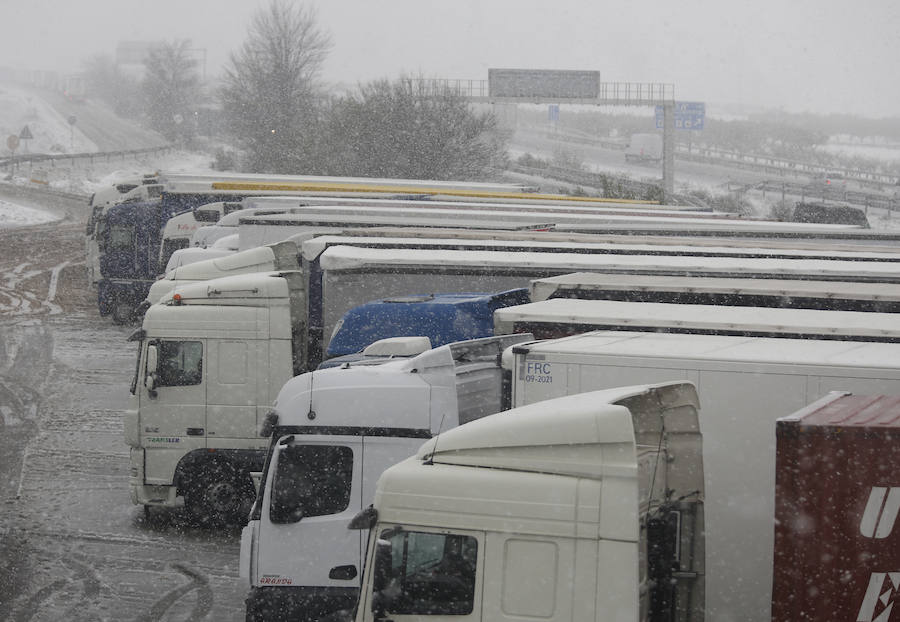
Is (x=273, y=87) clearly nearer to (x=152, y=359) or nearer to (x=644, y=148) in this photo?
(x=644, y=148)

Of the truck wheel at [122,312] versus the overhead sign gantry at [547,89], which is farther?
the overhead sign gantry at [547,89]

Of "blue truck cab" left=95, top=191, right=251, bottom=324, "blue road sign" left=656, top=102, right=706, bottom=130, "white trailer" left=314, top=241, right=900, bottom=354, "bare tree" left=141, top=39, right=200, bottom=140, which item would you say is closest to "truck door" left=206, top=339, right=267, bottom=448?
"white trailer" left=314, top=241, right=900, bottom=354

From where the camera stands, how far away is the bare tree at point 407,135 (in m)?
46.6

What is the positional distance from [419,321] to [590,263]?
2427mm

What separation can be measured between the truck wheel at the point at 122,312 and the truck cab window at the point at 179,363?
542 inches

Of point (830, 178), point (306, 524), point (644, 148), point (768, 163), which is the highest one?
point (644, 148)

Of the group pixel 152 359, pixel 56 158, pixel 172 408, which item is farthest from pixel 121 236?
pixel 56 158

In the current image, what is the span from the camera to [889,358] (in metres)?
6.93

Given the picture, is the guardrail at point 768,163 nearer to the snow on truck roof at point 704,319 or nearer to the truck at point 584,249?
the truck at point 584,249

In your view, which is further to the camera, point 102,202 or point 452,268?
point 102,202

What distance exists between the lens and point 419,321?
11453 millimetres

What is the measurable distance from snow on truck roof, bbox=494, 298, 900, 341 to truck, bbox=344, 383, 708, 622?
2.74 meters

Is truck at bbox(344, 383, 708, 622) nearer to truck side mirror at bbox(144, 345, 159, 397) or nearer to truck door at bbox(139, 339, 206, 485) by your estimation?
truck door at bbox(139, 339, 206, 485)

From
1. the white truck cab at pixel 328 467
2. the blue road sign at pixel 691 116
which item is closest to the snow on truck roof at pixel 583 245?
the white truck cab at pixel 328 467
